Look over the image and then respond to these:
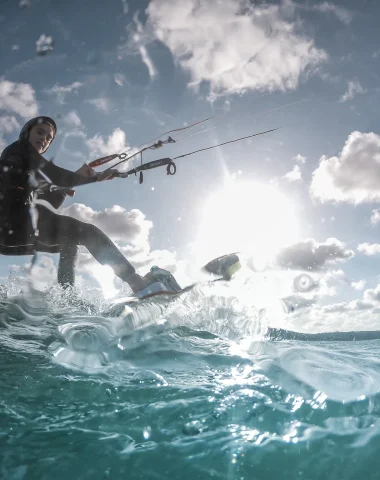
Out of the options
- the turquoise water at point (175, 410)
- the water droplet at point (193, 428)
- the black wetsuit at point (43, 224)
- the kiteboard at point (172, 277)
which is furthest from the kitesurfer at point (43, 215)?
the water droplet at point (193, 428)

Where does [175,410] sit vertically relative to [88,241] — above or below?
below

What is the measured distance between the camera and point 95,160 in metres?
6.34

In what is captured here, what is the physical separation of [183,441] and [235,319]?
13.5 ft

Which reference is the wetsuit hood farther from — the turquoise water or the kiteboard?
the turquoise water

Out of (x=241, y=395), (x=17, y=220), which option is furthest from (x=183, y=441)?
(x=17, y=220)

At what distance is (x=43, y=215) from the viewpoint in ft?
18.5

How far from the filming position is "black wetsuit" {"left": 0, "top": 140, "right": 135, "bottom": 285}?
5156 millimetres

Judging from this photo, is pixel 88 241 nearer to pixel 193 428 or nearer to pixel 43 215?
pixel 43 215

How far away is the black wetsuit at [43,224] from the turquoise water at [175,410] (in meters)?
1.86

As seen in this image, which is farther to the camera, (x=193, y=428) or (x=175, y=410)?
(x=175, y=410)

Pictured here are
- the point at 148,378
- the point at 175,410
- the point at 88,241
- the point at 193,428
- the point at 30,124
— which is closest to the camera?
the point at 193,428

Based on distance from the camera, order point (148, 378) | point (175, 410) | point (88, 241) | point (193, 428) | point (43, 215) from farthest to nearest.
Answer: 1. point (88, 241)
2. point (43, 215)
3. point (148, 378)
4. point (175, 410)
5. point (193, 428)

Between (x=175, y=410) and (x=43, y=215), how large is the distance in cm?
444

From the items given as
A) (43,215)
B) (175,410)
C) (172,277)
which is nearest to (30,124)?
(43,215)
